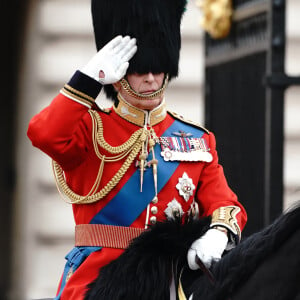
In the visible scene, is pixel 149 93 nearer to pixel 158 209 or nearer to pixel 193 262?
pixel 158 209

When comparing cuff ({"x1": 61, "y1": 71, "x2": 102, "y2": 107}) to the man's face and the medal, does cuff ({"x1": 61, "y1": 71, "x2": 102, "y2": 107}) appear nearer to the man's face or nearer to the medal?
the man's face

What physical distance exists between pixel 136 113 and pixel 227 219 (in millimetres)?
487

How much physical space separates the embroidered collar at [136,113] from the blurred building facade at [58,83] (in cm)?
Result: 522

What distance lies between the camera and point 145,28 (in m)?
3.90

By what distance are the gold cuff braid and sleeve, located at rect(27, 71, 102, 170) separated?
520mm

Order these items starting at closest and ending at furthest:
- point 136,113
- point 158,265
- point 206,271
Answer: point 206,271, point 158,265, point 136,113

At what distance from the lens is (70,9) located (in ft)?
30.2

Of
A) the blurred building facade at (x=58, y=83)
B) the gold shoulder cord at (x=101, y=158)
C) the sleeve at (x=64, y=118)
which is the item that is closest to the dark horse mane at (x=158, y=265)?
the gold shoulder cord at (x=101, y=158)

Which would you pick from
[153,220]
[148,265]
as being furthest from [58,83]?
[148,265]

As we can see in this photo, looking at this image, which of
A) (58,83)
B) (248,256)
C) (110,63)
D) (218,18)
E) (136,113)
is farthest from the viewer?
(58,83)

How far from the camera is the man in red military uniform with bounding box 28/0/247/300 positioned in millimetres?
3623

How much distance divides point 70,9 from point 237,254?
621 cm

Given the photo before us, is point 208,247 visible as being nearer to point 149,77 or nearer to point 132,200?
point 132,200

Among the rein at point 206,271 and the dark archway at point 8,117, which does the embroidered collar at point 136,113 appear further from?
the dark archway at point 8,117
